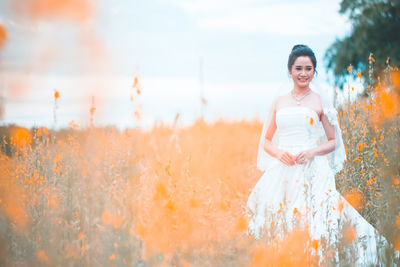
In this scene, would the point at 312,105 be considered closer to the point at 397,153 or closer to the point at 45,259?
the point at 397,153

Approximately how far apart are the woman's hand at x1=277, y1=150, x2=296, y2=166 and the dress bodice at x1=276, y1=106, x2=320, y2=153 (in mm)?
150

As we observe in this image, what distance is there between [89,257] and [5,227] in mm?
1042

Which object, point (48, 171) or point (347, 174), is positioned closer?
point (48, 171)

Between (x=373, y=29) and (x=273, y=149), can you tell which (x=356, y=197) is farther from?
(x=373, y=29)

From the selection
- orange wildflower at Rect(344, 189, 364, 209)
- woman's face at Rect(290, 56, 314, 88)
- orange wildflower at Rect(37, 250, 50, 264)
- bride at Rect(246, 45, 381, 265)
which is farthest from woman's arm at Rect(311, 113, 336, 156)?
orange wildflower at Rect(37, 250, 50, 264)

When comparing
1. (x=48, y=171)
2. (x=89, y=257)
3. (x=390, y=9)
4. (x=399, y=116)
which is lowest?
(x=89, y=257)

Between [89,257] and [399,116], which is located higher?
[399,116]

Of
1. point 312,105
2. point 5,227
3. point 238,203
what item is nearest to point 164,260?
point 5,227

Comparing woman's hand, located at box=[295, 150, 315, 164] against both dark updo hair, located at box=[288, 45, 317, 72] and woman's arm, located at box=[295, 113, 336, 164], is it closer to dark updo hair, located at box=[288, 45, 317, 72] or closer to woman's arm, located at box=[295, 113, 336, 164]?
woman's arm, located at box=[295, 113, 336, 164]

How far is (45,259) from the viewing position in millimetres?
2482

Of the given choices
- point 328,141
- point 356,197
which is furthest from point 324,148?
point 356,197

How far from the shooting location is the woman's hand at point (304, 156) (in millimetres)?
3641

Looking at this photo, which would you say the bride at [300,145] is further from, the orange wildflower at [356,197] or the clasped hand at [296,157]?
the orange wildflower at [356,197]

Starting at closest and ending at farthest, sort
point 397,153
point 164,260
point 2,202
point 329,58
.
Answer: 1. point 164,260
2. point 397,153
3. point 2,202
4. point 329,58
